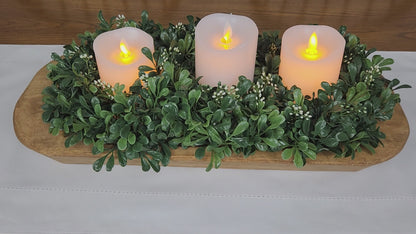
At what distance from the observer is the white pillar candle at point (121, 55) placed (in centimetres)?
65

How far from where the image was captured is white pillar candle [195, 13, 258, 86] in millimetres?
633

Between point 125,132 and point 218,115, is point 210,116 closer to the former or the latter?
point 218,115

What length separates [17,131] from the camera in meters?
0.67

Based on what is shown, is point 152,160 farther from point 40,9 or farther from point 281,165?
point 40,9

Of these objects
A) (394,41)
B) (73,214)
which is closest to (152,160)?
(73,214)

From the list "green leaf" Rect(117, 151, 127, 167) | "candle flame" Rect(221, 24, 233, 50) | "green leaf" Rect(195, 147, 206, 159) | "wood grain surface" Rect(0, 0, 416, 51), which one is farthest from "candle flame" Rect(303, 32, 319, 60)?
"wood grain surface" Rect(0, 0, 416, 51)

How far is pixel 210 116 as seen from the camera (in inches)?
23.7

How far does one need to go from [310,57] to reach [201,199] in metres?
0.32

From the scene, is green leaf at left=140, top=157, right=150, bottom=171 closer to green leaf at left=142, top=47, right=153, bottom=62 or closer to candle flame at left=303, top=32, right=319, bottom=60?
green leaf at left=142, top=47, right=153, bottom=62

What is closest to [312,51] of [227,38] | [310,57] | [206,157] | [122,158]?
[310,57]

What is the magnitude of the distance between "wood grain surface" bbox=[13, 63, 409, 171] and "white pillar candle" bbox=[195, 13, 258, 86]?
0.14 metres

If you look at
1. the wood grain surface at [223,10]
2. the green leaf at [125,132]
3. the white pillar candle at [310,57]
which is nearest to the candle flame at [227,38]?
the white pillar candle at [310,57]

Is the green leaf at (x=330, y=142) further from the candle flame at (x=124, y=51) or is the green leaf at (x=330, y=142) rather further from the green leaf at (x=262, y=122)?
the candle flame at (x=124, y=51)

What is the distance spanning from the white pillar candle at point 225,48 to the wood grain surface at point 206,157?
5.6 inches
